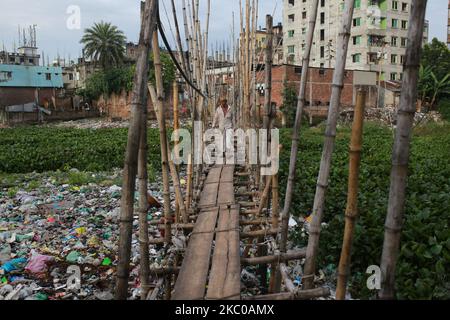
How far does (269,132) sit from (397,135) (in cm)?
259

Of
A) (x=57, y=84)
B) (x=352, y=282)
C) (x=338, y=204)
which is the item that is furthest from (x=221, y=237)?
(x=57, y=84)

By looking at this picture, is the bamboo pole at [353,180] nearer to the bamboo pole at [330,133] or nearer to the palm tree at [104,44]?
the bamboo pole at [330,133]

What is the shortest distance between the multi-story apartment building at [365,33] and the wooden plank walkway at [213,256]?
31.7m

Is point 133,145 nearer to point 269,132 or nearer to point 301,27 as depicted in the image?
point 269,132

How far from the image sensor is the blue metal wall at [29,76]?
34.2 m

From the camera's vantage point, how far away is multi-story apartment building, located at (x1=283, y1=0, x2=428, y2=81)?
35.9m


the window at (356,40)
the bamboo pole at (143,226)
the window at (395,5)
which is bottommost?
the bamboo pole at (143,226)

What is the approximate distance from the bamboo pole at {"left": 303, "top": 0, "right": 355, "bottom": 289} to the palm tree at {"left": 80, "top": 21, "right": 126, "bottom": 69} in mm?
37446

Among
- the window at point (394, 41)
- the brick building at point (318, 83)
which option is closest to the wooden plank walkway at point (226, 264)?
the brick building at point (318, 83)

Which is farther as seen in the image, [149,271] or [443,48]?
[443,48]

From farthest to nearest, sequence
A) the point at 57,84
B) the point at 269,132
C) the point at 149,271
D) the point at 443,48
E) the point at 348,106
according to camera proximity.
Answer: the point at 57,84 → the point at 443,48 → the point at 348,106 → the point at 269,132 → the point at 149,271

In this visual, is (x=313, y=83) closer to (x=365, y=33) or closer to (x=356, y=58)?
(x=356, y=58)

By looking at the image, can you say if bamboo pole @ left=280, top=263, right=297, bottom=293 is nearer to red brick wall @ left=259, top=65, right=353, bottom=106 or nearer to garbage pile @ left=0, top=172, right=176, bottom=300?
garbage pile @ left=0, top=172, right=176, bottom=300
